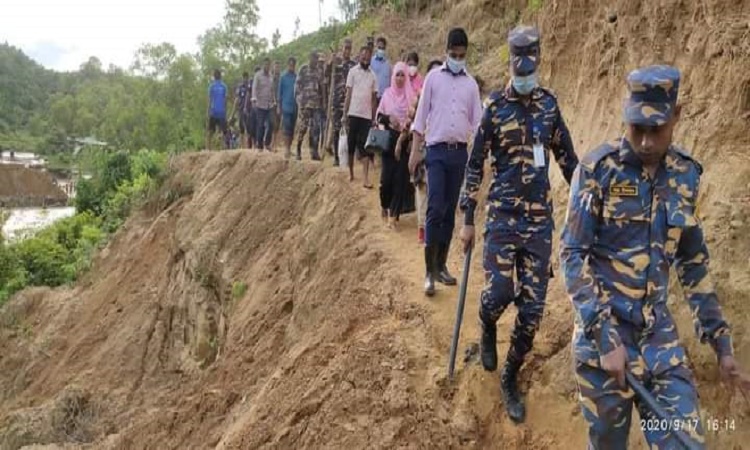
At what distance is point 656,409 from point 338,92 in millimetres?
9612

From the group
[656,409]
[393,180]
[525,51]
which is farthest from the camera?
[393,180]

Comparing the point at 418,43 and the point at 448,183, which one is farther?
the point at 418,43

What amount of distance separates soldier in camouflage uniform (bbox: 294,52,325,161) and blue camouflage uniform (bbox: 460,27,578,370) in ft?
26.9

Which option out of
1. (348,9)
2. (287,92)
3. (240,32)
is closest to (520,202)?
(287,92)

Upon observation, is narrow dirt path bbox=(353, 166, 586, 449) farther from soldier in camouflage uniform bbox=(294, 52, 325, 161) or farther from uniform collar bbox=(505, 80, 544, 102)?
soldier in camouflage uniform bbox=(294, 52, 325, 161)

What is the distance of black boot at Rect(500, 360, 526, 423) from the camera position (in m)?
4.63

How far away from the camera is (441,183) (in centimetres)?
602

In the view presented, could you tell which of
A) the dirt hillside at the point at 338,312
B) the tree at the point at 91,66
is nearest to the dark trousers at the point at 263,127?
the dirt hillside at the point at 338,312

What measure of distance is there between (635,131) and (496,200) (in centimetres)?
175

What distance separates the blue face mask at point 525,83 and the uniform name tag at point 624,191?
5.21 feet

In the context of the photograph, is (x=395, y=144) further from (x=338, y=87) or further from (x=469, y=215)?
(x=469, y=215)

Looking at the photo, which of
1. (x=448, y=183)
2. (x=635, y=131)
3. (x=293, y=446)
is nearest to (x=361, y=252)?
(x=448, y=183)

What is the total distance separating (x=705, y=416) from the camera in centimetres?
399

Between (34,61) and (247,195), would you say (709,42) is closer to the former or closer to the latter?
(247,195)
